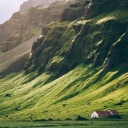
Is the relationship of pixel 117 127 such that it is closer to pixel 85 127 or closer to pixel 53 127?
pixel 85 127

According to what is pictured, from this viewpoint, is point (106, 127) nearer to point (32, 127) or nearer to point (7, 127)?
point (32, 127)

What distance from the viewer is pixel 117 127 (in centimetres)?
16138

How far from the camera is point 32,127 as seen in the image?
586ft

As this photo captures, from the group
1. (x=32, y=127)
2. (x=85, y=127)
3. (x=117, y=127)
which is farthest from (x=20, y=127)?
(x=117, y=127)

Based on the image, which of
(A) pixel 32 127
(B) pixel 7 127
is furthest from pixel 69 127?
(B) pixel 7 127

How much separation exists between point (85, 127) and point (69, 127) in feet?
26.1

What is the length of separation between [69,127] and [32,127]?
20081 millimetres

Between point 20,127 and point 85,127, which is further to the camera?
point 20,127

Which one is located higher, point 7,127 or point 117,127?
point 7,127

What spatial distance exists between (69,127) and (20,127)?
1026 inches

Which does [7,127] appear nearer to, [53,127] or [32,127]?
[32,127]

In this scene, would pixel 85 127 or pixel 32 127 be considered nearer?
pixel 85 127

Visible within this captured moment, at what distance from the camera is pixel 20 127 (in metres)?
180

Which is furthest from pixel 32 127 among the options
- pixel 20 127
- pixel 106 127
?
pixel 106 127
